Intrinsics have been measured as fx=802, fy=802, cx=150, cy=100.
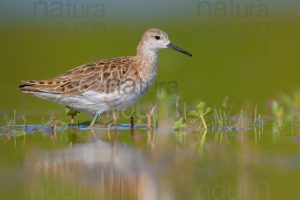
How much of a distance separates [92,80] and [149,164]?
384 cm

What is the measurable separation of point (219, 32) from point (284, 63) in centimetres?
654

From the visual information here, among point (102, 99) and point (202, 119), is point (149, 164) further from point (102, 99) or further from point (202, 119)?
point (102, 99)

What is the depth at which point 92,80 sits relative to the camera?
526 inches

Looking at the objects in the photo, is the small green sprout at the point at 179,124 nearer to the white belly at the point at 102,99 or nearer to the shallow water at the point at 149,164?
the shallow water at the point at 149,164

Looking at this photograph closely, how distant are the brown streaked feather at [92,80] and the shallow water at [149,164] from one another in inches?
29.1

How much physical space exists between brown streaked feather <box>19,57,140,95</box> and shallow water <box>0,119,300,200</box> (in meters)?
0.74

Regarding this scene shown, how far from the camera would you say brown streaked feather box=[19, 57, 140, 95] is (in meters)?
13.3

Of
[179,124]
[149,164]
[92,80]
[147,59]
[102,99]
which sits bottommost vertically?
[149,164]

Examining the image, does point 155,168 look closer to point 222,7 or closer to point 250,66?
point 250,66

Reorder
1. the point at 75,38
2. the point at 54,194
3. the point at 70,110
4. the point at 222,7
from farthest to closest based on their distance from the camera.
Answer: the point at 222,7, the point at 75,38, the point at 70,110, the point at 54,194

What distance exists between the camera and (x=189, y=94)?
17.2 m

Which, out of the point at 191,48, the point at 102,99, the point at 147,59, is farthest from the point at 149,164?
the point at 191,48

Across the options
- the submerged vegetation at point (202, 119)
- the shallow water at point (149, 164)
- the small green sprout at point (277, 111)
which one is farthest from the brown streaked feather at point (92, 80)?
the small green sprout at point (277, 111)

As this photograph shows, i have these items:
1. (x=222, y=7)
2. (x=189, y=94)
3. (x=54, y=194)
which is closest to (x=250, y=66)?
(x=189, y=94)
